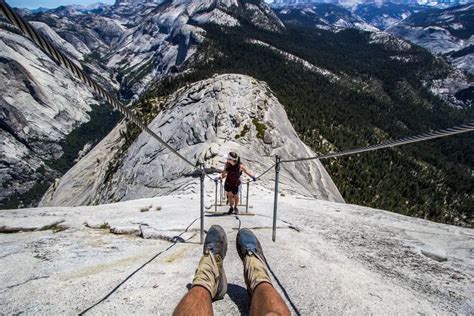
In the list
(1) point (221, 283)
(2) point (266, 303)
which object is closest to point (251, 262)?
(1) point (221, 283)

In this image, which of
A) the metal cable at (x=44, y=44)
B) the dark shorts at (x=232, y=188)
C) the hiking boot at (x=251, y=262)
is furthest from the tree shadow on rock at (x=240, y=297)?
the dark shorts at (x=232, y=188)

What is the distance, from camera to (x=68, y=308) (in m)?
4.79

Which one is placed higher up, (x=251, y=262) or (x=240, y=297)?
(x=251, y=262)

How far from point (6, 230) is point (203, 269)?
721cm

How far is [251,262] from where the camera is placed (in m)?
5.09

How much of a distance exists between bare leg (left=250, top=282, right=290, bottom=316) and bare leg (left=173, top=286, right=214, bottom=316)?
0.57 metres

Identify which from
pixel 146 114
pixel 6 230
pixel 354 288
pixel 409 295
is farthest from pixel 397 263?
pixel 146 114

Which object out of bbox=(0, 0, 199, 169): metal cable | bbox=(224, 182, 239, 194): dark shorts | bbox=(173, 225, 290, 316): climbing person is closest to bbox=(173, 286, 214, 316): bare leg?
bbox=(173, 225, 290, 316): climbing person

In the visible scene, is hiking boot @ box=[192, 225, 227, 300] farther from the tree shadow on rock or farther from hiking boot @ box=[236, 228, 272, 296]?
hiking boot @ box=[236, 228, 272, 296]

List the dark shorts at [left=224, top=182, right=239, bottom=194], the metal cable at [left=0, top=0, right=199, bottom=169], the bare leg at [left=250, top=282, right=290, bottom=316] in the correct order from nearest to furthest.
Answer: the metal cable at [left=0, top=0, right=199, bottom=169]
the bare leg at [left=250, top=282, right=290, bottom=316]
the dark shorts at [left=224, top=182, right=239, bottom=194]

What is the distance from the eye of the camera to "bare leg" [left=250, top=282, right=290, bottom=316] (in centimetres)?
368

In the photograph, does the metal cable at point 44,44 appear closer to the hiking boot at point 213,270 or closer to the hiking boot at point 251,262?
the hiking boot at point 213,270

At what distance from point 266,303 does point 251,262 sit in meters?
1.26

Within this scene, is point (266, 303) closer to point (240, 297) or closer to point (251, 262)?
point (251, 262)
